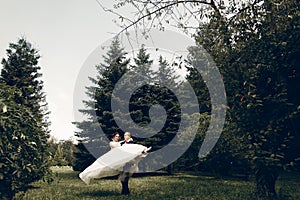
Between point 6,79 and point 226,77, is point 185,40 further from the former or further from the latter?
point 6,79

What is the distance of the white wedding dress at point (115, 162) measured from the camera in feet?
43.2

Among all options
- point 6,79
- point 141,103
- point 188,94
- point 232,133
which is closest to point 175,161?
point 141,103

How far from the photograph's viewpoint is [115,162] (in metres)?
13.3

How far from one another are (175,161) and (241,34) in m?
27.2

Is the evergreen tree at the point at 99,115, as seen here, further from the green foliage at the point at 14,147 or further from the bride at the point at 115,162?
the green foliage at the point at 14,147

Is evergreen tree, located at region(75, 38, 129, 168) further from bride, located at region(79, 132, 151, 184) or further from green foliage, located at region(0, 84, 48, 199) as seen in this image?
green foliage, located at region(0, 84, 48, 199)

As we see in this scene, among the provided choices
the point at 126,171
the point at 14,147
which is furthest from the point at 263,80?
the point at 14,147

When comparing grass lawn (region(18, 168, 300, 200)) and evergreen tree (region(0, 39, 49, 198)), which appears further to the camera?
grass lawn (region(18, 168, 300, 200))

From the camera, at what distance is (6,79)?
112 feet

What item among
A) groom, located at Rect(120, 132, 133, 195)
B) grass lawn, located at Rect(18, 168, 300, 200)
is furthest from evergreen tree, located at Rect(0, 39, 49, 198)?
groom, located at Rect(120, 132, 133, 195)

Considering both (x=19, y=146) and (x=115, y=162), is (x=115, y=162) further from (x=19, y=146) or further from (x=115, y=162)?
(x=19, y=146)

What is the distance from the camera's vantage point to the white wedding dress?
1318 cm

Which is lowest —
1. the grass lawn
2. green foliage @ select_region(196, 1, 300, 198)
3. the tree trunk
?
the grass lawn

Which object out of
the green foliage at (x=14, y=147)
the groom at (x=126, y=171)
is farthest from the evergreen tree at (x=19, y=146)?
the groom at (x=126, y=171)
